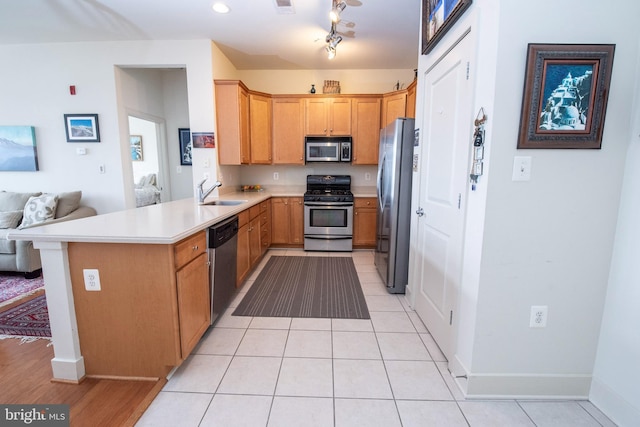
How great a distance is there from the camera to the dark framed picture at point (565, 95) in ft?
4.02

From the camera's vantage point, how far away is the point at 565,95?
4.11 feet

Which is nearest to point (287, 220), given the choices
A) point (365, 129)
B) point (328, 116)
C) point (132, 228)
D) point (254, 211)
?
point (254, 211)

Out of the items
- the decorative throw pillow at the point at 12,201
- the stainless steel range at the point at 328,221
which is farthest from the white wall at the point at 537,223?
the decorative throw pillow at the point at 12,201

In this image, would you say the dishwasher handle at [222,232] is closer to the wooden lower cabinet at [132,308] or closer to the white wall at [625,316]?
the wooden lower cabinet at [132,308]

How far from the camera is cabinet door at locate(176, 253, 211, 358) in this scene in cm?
156

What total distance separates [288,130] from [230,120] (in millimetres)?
919

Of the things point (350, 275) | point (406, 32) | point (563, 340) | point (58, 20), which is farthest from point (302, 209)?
point (58, 20)

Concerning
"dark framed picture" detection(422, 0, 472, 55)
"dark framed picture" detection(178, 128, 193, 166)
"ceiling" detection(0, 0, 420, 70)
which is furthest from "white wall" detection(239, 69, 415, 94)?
"dark framed picture" detection(422, 0, 472, 55)

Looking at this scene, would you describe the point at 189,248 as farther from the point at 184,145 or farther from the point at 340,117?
the point at 184,145

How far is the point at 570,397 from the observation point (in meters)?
1.45

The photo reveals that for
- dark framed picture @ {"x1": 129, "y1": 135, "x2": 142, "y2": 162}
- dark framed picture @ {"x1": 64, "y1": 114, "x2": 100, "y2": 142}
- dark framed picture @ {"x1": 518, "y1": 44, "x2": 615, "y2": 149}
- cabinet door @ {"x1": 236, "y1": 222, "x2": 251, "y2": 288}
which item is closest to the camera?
dark framed picture @ {"x1": 518, "y1": 44, "x2": 615, "y2": 149}

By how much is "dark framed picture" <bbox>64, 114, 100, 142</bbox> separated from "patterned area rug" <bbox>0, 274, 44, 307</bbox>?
177cm

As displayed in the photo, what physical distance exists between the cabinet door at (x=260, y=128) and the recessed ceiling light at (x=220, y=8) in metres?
1.27

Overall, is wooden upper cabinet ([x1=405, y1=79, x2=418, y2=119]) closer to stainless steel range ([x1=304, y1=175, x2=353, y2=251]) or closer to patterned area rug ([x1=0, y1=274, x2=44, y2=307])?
stainless steel range ([x1=304, y1=175, x2=353, y2=251])
